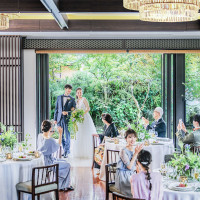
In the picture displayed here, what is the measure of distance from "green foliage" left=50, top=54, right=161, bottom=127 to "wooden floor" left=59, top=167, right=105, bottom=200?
3985 millimetres

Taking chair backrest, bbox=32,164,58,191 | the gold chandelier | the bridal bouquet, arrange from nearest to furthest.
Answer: the gold chandelier
chair backrest, bbox=32,164,58,191
the bridal bouquet

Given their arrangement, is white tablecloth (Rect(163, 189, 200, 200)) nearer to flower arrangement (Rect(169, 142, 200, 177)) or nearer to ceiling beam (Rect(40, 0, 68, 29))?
flower arrangement (Rect(169, 142, 200, 177))

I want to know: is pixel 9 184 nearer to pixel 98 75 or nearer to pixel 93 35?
pixel 93 35

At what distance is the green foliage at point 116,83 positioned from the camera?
39.3ft

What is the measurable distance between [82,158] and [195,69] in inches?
138

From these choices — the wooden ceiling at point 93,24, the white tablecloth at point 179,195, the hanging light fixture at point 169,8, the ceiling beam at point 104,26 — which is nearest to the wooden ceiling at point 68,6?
the wooden ceiling at point 93,24

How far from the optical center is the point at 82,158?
9.41 metres

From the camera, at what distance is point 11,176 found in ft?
18.4

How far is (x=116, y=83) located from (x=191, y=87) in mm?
2920

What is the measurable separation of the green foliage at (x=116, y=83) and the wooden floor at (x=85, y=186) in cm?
399

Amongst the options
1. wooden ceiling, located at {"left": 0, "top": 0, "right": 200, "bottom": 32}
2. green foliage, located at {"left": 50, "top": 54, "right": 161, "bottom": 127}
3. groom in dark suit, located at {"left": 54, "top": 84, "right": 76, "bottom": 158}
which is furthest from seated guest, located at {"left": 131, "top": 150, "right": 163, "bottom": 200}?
green foliage, located at {"left": 50, "top": 54, "right": 161, "bottom": 127}

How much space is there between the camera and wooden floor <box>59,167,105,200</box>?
6.33 metres

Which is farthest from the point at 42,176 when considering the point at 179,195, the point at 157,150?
the point at 157,150

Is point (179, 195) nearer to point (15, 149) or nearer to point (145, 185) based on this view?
point (145, 185)
